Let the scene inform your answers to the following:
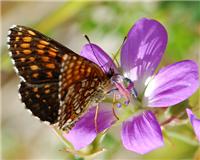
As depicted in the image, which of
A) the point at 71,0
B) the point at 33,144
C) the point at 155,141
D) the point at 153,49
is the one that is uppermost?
the point at 71,0

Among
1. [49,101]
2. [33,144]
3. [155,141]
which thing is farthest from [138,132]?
[33,144]

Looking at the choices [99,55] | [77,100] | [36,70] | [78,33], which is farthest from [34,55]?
[78,33]

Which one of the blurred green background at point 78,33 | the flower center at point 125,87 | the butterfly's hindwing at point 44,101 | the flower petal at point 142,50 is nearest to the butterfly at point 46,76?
the butterfly's hindwing at point 44,101

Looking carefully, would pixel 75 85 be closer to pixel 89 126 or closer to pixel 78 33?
Result: pixel 89 126

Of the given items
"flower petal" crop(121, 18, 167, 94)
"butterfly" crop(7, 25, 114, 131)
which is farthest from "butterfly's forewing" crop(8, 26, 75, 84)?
"flower petal" crop(121, 18, 167, 94)

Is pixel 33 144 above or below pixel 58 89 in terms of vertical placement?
below

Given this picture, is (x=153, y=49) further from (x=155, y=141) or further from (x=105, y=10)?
(x=105, y=10)
